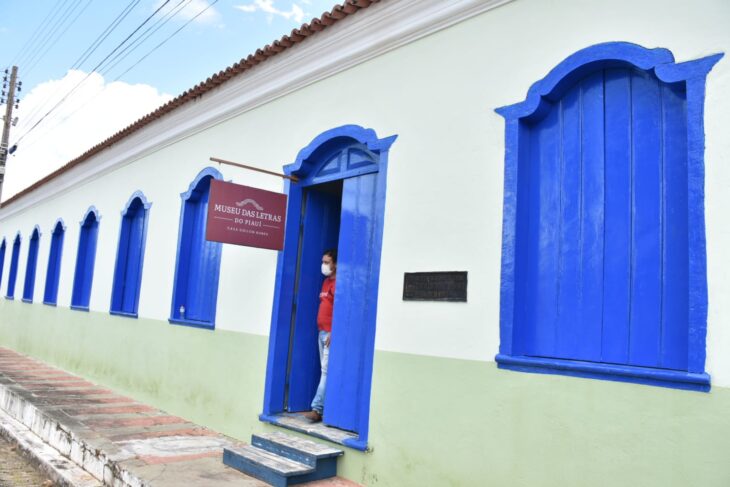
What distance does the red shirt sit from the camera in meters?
6.25

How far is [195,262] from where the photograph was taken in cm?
827

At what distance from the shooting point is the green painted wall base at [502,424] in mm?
3402

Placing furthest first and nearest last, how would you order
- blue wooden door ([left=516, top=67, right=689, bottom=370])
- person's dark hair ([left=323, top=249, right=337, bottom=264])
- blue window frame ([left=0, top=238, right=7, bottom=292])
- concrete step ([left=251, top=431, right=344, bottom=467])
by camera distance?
blue window frame ([left=0, top=238, right=7, bottom=292])
person's dark hair ([left=323, top=249, right=337, bottom=264])
concrete step ([left=251, top=431, right=344, bottom=467])
blue wooden door ([left=516, top=67, right=689, bottom=370])

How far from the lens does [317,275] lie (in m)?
6.73

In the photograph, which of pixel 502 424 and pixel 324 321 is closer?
pixel 502 424

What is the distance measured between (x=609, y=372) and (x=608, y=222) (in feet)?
3.26

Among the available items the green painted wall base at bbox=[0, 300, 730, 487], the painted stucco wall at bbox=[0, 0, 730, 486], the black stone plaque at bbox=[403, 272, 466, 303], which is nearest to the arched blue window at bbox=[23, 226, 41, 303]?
the painted stucco wall at bbox=[0, 0, 730, 486]

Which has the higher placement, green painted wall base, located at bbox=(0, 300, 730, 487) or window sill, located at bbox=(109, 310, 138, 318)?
window sill, located at bbox=(109, 310, 138, 318)

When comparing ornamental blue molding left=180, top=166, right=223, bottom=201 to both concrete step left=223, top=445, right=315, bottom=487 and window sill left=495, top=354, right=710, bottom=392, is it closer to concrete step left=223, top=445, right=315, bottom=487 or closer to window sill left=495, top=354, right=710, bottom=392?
concrete step left=223, top=445, right=315, bottom=487

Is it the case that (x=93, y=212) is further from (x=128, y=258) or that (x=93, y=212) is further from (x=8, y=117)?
(x=8, y=117)

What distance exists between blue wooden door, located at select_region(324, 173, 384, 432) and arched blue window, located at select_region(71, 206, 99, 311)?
7634 millimetres

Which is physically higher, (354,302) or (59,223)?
(59,223)

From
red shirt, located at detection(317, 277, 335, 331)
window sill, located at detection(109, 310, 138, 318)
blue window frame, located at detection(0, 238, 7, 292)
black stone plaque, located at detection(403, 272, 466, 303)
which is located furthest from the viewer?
blue window frame, located at detection(0, 238, 7, 292)

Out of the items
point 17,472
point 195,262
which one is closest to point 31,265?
point 195,262
